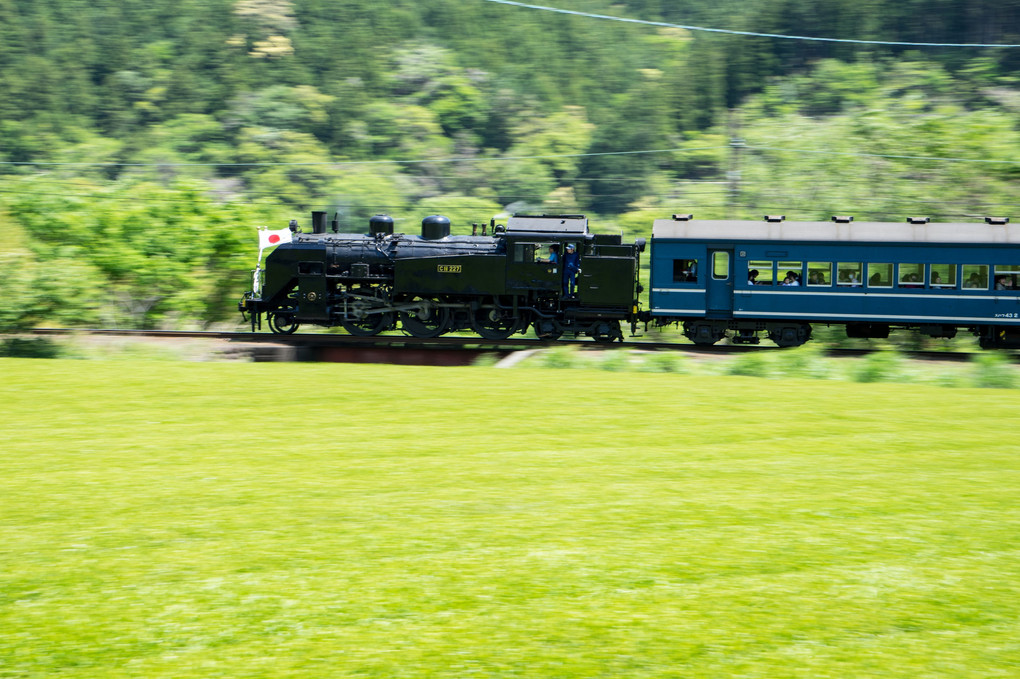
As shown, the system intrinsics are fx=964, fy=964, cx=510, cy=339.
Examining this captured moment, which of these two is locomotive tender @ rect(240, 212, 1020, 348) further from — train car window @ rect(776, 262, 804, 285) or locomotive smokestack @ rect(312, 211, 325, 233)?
locomotive smokestack @ rect(312, 211, 325, 233)

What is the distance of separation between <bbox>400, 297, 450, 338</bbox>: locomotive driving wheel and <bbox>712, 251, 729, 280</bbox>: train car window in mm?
6585

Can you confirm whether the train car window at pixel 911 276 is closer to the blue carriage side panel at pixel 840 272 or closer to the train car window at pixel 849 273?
the blue carriage side panel at pixel 840 272

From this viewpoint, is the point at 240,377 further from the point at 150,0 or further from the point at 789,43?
the point at 150,0

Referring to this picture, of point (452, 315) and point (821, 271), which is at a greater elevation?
point (821, 271)

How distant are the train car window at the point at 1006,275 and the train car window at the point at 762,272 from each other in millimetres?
5053

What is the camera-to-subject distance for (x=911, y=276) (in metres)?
22.4

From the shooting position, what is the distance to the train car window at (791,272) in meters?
22.8

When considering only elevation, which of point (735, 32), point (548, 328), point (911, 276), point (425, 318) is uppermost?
point (735, 32)

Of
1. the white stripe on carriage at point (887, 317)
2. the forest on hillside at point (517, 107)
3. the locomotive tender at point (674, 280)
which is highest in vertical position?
the forest on hillside at point (517, 107)

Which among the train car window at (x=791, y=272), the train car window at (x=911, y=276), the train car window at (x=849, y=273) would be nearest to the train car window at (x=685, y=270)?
the train car window at (x=791, y=272)

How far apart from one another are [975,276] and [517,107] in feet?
157

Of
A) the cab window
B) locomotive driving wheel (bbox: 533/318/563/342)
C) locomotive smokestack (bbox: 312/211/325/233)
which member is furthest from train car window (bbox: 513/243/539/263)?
locomotive smokestack (bbox: 312/211/325/233)

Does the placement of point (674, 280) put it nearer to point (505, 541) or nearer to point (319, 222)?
point (319, 222)

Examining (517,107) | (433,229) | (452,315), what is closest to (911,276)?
(452,315)
